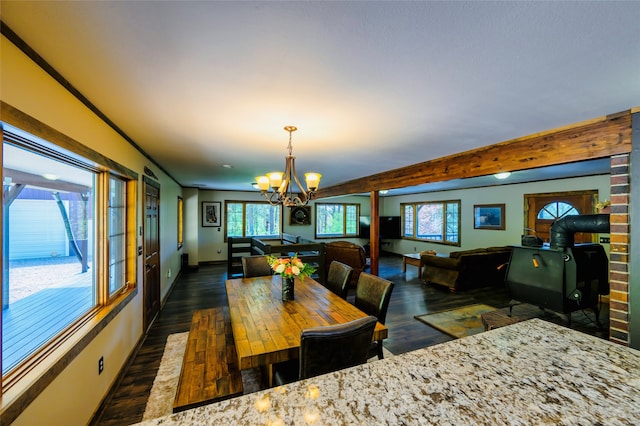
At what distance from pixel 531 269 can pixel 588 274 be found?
57 cm

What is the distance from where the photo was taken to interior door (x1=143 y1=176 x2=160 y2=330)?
3268 mm

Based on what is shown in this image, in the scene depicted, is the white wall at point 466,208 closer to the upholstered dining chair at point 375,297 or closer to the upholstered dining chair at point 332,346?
the upholstered dining chair at point 375,297

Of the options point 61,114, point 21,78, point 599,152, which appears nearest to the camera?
point 21,78

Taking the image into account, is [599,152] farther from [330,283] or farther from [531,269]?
[330,283]

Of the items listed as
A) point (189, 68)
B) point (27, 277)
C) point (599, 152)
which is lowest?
point (27, 277)

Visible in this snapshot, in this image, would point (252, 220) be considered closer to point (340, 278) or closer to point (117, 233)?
point (117, 233)

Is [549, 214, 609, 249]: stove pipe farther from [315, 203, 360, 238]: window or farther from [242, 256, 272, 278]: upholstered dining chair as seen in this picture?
[315, 203, 360, 238]: window

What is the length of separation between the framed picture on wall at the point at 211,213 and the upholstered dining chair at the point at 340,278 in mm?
5604

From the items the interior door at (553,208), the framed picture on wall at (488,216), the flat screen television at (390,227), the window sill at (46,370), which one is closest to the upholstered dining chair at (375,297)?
the window sill at (46,370)

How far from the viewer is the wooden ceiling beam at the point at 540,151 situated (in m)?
1.90

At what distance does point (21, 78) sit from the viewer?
1.17 meters

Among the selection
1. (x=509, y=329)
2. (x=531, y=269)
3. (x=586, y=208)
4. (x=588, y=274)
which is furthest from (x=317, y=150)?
(x=586, y=208)

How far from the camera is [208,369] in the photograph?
1781 millimetres

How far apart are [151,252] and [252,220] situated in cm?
452
